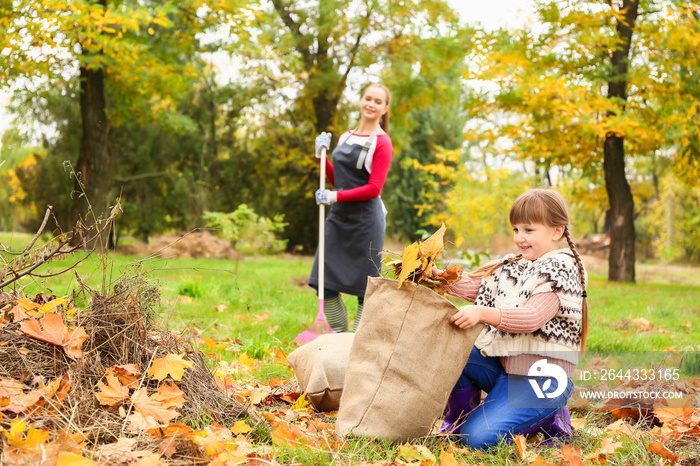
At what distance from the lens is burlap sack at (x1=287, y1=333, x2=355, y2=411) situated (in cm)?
274

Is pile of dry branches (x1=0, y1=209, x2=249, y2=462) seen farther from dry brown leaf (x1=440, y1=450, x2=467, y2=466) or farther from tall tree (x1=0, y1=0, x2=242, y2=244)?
tall tree (x1=0, y1=0, x2=242, y2=244)

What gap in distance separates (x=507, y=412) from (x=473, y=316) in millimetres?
480

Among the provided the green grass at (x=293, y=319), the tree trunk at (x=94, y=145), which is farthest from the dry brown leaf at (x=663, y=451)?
the tree trunk at (x=94, y=145)

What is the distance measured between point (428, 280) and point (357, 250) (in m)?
1.83

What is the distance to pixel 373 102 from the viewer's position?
3996mm

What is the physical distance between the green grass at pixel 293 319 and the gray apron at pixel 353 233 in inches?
23.3

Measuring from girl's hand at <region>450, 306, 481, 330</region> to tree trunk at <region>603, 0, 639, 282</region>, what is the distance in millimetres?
9027

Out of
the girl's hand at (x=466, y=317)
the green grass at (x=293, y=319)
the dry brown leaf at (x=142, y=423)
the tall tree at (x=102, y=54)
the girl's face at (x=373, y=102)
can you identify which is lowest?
the green grass at (x=293, y=319)

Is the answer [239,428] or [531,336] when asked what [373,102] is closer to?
[531,336]

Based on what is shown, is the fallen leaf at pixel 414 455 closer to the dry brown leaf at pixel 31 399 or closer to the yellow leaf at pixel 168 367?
the yellow leaf at pixel 168 367

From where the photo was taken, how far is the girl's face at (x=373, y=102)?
400 centimetres

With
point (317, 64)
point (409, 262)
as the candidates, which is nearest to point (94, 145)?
point (317, 64)

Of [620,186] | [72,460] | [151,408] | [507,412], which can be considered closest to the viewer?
[72,460]

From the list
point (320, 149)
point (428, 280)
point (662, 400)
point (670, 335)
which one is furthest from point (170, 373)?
point (670, 335)
